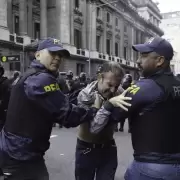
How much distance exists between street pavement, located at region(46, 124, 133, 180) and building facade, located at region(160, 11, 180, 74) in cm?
7458

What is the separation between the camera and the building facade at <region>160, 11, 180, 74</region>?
81562 millimetres

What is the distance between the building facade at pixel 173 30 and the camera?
3211 inches

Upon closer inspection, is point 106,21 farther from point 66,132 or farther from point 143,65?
point 143,65

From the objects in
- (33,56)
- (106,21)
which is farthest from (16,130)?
(106,21)

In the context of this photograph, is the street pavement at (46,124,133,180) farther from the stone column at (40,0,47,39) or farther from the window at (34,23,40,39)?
the stone column at (40,0,47,39)

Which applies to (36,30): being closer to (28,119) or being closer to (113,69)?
(113,69)

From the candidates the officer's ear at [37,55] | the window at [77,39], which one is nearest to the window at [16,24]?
the window at [77,39]

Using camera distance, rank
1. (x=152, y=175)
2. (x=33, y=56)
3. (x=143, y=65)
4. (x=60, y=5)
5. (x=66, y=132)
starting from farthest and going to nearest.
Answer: (x=60, y=5) → (x=66, y=132) → (x=33, y=56) → (x=143, y=65) → (x=152, y=175)

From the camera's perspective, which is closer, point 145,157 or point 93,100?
point 145,157

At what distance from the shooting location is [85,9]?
3638 cm

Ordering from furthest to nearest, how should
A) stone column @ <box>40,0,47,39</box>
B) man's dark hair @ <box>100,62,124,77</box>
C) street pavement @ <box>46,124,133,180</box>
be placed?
1. stone column @ <box>40,0,47,39</box>
2. street pavement @ <box>46,124,133,180</box>
3. man's dark hair @ <box>100,62,124,77</box>

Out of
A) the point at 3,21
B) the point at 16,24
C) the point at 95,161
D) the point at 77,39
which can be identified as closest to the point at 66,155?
the point at 95,161

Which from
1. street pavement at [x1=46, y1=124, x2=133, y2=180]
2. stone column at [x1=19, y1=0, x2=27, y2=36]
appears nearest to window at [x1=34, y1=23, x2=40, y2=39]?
stone column at [x1=19, y1=0, x2=27, y2=36]

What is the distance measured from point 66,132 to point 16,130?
24.5 feet
